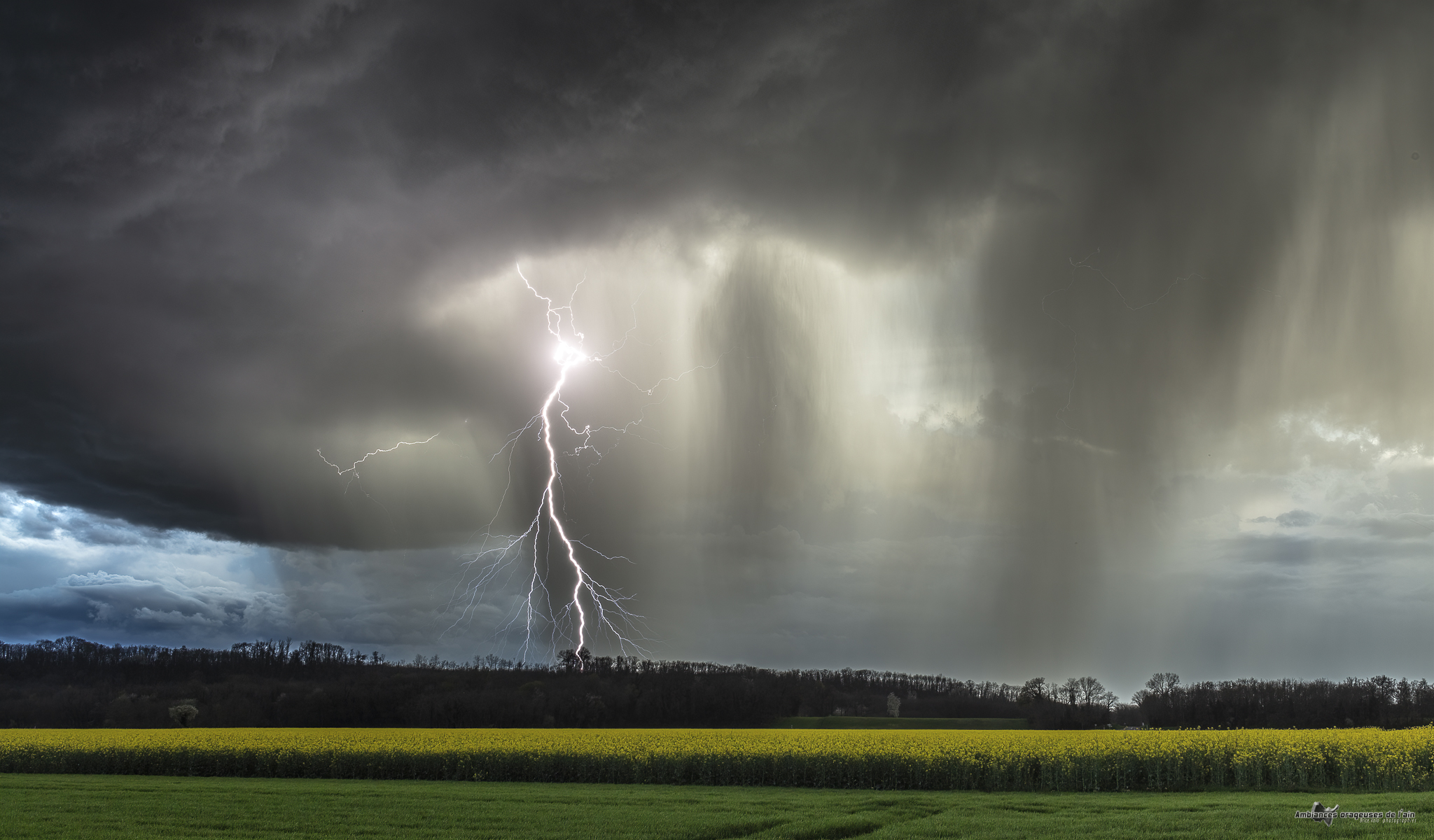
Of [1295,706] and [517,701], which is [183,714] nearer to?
[517,701]

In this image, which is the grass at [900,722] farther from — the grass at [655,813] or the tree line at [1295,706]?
the grass at [655,813]

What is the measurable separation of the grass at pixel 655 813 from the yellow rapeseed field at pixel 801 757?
5.01 feet

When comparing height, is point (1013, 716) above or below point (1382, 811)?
below

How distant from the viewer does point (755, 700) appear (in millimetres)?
77250

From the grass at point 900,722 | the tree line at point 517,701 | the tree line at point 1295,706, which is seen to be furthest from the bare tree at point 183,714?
the tree line at point 1295,706

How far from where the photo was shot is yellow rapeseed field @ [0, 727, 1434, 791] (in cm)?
2691

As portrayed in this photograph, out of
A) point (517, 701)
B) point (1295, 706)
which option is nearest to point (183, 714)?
point (517, 701)

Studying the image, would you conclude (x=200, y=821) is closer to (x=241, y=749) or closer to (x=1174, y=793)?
(x=241, y=749)

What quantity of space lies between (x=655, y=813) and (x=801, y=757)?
424 inches

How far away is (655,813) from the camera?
22953 mm

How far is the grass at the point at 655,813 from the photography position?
1895 cm

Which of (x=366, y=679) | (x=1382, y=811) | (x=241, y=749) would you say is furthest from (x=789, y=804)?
(x=366, y=679)

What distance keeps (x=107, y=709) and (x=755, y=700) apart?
206 ft


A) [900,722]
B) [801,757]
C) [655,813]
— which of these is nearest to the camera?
[655,813]
